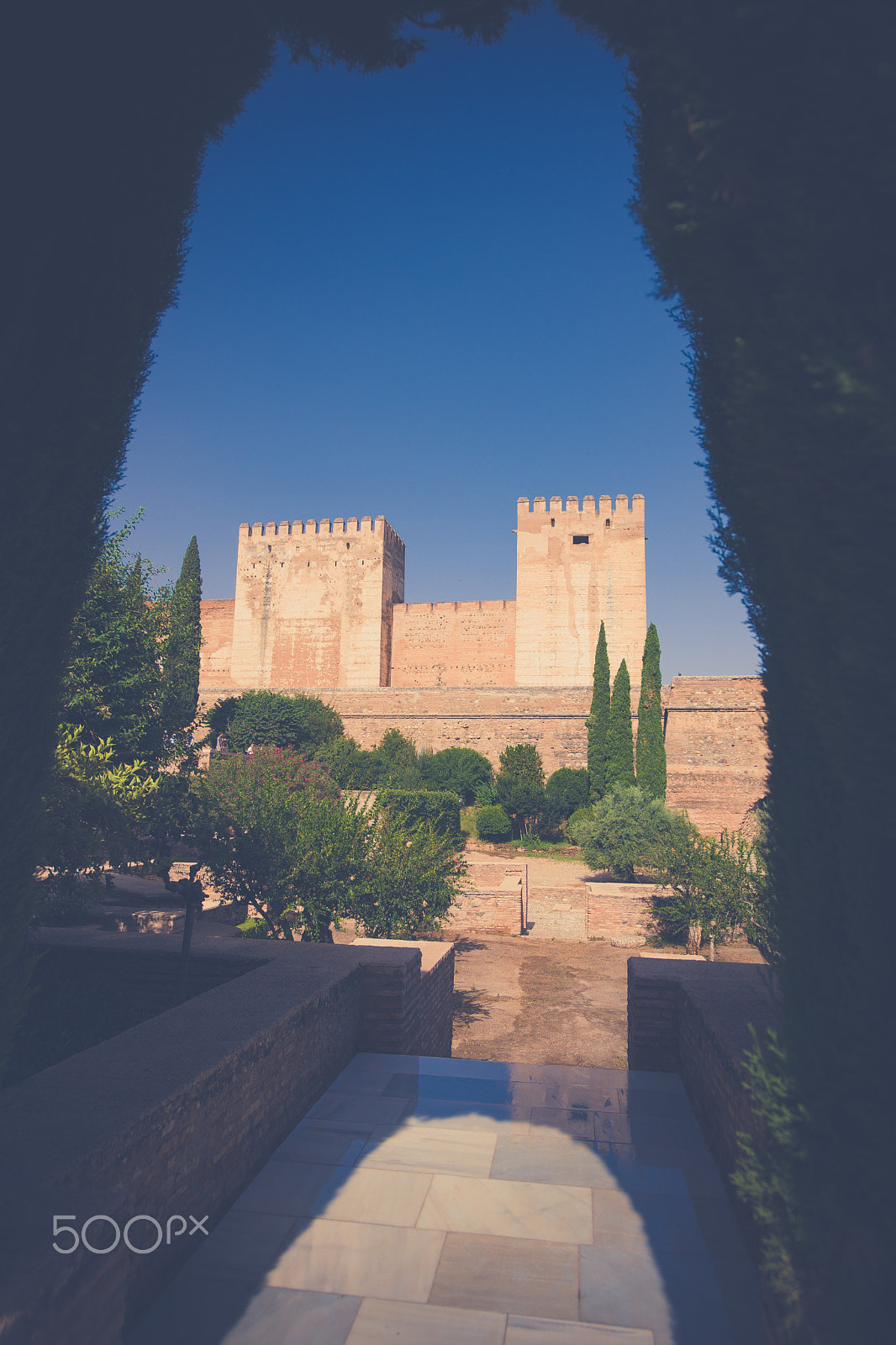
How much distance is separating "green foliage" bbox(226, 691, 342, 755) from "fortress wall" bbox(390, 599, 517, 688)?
19.3 feet

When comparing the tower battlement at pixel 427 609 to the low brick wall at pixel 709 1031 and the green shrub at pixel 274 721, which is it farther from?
the low brick wall at pixel 709 1031

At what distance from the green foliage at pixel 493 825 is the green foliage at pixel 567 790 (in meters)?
1.67

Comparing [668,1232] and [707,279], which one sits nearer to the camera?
[707,279]

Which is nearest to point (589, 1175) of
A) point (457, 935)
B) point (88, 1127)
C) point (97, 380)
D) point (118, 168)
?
point (88, 1127)

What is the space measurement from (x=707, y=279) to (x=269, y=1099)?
3.67m

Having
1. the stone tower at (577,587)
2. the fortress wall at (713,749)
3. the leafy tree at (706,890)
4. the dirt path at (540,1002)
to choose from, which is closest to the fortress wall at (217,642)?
the stone tower at (577,587)

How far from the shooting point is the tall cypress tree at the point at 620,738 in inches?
865

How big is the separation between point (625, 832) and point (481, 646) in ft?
49.8

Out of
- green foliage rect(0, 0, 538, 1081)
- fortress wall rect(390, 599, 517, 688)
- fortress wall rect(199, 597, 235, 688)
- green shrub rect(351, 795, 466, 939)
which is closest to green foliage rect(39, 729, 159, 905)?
green shrub rect(351, 795, 466, 939)

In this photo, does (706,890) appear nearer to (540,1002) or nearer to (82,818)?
(540,1002)

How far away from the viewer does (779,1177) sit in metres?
1.85

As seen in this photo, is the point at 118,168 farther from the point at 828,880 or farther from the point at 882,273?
the point at 828,880

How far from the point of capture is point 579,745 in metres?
25.0

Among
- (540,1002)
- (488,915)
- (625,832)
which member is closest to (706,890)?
(540,1002)
